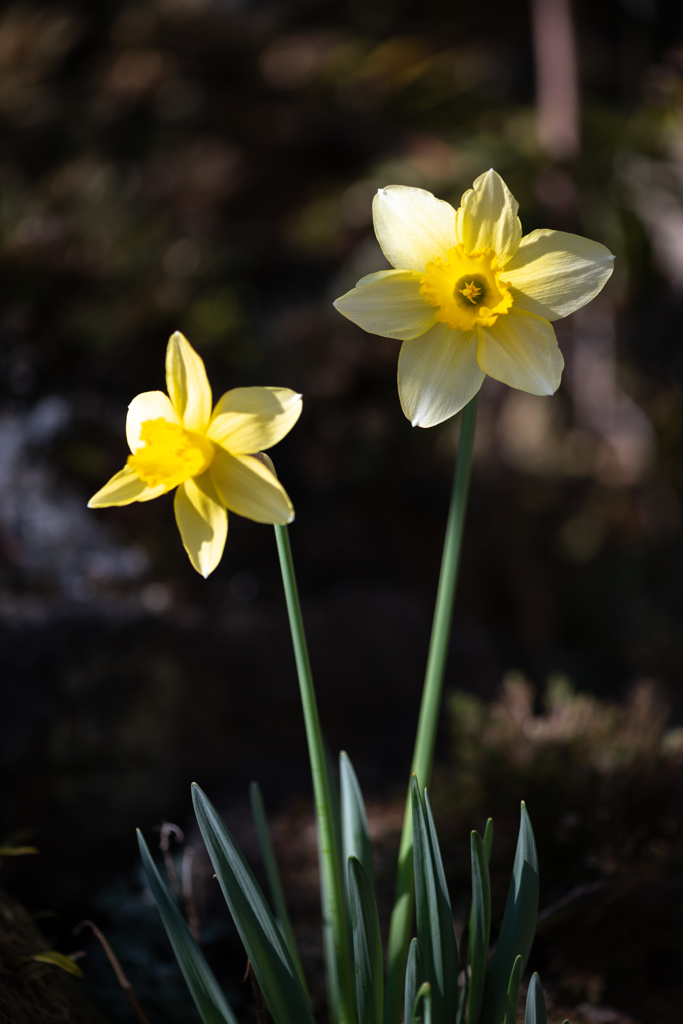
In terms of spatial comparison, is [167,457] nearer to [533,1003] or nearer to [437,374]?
[437,374]

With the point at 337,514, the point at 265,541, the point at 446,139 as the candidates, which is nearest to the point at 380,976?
the point at 265,541

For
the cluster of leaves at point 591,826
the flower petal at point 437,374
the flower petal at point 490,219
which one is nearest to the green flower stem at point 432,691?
the flower petal at point 437,374

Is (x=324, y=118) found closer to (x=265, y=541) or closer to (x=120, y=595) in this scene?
(x=265, y=541)

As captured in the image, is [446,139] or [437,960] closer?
[437,960]

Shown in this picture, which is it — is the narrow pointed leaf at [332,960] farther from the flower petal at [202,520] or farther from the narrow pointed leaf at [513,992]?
the flower petal at [202,520]

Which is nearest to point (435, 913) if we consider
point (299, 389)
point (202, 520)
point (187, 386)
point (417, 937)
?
point (417, 937)
